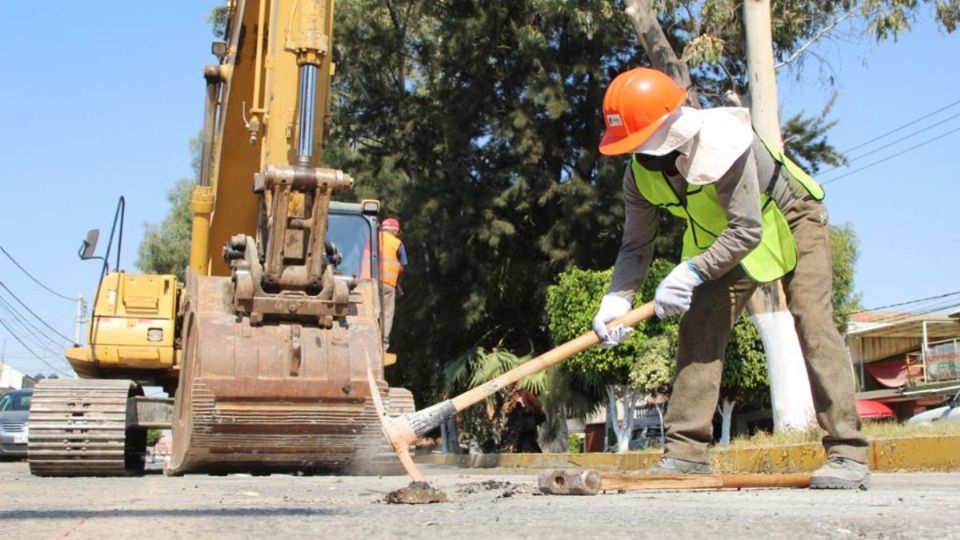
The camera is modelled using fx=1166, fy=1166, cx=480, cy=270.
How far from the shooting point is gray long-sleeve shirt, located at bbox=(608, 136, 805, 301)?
504 centimetres

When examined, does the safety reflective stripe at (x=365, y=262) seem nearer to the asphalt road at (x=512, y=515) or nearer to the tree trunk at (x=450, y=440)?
the asphalt road at (x=512, y=515)

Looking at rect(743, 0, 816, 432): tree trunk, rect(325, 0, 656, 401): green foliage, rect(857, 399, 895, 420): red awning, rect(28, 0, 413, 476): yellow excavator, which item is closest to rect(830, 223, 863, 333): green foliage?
rect(857, 399, 895, 420): red awning

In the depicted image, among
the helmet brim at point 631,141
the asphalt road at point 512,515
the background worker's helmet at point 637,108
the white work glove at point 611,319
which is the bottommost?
the asphalt road at point 512,515

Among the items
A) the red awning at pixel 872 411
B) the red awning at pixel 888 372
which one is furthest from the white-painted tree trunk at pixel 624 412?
the red awning at pixel 888 372

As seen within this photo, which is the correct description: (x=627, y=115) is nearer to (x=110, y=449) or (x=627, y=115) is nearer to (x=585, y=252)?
(x=110, y=449)

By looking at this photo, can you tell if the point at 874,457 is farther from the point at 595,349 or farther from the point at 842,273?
the point at 842,273

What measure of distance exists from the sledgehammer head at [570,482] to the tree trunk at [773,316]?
5772 millimetres

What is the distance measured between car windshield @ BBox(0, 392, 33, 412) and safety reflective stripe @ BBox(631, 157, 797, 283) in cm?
Result: 1606

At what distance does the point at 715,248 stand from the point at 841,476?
1.14 meters

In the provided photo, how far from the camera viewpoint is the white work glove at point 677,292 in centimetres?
514

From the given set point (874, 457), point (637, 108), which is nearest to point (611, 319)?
point (637, 108)

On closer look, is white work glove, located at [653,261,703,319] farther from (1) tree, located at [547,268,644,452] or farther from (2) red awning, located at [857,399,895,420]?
(2) red awning, located at [857,399,895,420]

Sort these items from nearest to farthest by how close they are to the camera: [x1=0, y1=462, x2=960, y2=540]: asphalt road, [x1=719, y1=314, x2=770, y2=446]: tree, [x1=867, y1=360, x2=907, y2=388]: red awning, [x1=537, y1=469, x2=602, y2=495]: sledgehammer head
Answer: [x1=0, y1=462, x2=960, y2=540]: asphalt road, [x1=537, y1=469, x2=602, y2=495]: sledgehammer head, [x1=719, y1=314, x2=770, y2=446]: tree, [x1=867, y1=360, x2=907, y2=388]: red awning

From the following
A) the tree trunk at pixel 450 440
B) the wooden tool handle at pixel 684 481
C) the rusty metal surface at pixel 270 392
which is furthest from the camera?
the tree trunk at pixel 450 440
